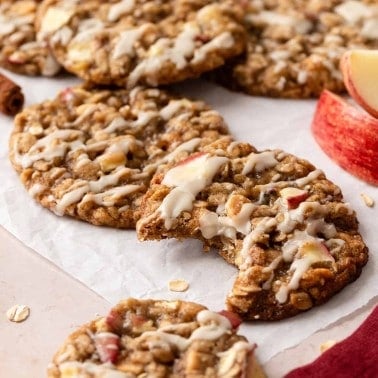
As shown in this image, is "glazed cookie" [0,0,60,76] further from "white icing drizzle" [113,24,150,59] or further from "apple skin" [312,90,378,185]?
"apple skin" [312,90,378,185]

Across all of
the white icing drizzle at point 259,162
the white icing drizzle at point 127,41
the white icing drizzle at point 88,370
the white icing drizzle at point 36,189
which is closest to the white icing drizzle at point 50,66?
the white icing drizzle at point 127,41

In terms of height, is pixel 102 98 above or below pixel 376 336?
above

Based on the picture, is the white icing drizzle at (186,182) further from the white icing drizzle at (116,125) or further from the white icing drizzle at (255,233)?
the white icing drizzle at (116,125)

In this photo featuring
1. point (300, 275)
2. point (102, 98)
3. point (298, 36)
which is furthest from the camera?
point (298, 36)

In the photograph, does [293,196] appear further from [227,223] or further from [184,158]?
[184,158]

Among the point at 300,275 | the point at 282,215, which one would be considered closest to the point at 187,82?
the point at 282,215

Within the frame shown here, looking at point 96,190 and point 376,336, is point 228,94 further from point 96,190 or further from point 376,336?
point 376,336

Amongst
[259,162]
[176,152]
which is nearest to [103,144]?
[176,152]
